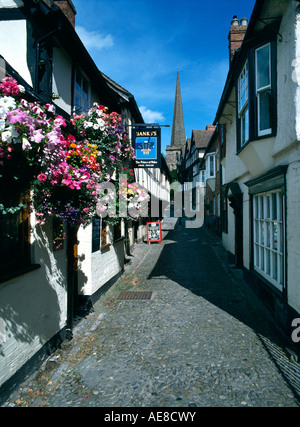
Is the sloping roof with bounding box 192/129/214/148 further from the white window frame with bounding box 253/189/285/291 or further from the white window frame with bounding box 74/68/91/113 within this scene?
the white window frame with bounding box 253/189/285/291

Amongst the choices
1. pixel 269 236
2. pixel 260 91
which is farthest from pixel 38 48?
pixel 269 236

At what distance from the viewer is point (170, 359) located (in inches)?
178

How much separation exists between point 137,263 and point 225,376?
8.46 meters

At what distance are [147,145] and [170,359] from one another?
26.4 ft

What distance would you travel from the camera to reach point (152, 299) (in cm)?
754

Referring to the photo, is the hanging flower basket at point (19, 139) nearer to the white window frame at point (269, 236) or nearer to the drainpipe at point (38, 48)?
the drainpipe at point (38, 48)

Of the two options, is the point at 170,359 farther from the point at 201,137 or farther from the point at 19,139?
the point at 201,137

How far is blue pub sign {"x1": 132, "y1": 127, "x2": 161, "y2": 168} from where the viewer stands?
1063cm

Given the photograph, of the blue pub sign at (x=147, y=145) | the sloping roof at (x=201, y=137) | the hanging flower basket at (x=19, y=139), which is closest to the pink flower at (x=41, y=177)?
the hanging flower basket at (x=19, y=139)

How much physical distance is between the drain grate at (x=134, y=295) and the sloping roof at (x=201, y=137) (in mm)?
30354

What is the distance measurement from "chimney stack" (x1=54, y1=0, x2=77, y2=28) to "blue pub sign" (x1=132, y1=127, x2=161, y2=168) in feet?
13.1

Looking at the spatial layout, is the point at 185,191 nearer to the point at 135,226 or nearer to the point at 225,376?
the point at 135,226

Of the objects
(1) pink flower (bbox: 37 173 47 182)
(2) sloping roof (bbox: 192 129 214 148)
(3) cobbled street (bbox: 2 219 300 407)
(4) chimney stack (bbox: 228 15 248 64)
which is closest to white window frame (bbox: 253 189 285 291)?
(3) cobbled street (bbox: 2 219 300 407)
